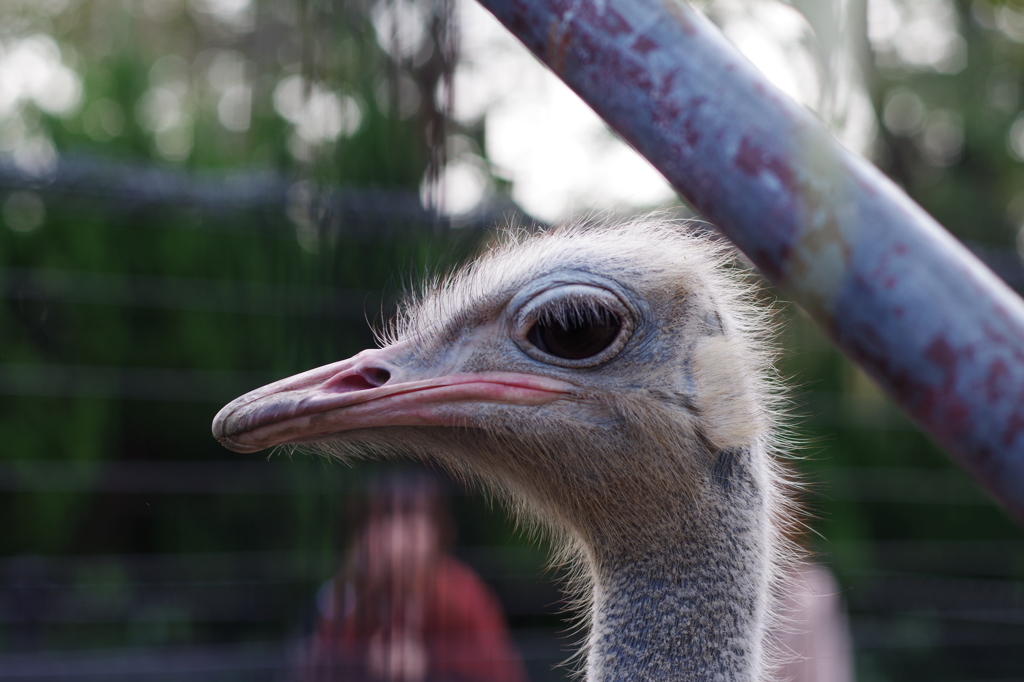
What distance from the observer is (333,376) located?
99 cm

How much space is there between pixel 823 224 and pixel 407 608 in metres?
1.65

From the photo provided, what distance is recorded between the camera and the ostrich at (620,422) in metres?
1.04

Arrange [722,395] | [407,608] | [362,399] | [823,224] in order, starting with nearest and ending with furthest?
[823,224]
[362,399]
[722,395]
[407,608]

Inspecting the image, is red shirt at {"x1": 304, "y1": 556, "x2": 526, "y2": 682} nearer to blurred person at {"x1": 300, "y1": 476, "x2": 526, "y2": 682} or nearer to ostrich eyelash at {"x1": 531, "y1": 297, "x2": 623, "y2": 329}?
blurred person at {"x1": 300, "y1": 476, "x2": 526, "y2": 682}

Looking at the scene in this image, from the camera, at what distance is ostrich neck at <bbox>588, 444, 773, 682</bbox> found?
1.04 meters

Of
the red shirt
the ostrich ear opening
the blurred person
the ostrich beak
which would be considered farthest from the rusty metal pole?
the red shirt

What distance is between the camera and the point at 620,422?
1.05m

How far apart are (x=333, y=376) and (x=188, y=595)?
256 cm

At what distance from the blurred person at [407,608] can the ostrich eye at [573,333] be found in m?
0.66

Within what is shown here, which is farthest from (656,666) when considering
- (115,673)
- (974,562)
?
(974,562)

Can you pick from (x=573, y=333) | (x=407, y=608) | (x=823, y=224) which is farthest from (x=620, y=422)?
(x=407, y=608)

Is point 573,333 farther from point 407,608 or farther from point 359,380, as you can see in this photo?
point 407,608

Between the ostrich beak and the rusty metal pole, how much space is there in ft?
2.08

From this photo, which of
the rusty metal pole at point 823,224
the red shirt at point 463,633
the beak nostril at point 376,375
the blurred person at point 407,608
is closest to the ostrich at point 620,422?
the beak nostril at point 376,375
